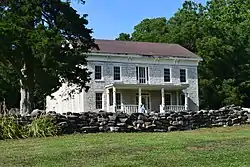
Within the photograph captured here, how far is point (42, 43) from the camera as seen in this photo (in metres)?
26.3

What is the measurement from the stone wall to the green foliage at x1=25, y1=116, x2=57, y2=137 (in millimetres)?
301

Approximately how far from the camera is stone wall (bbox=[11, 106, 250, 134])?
1969 centimetres

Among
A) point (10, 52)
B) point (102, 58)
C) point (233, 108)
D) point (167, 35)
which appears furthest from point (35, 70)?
point (167, 35)

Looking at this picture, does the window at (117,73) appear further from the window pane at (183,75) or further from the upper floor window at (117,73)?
the window pane at (183,75)

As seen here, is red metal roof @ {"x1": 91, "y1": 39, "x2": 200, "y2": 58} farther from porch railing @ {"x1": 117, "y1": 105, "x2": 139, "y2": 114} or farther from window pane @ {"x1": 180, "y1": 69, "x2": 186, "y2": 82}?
porch railing @ {"x1": 117, "y1": 105, "x2": 139, "y2": 114}

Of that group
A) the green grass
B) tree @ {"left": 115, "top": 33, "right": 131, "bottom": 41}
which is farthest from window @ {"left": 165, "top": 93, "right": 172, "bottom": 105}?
the green grass

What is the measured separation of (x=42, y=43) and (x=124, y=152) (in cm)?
1400

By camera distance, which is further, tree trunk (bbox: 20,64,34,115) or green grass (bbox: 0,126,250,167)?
tree trunk (bbox: 20,64,34,115)

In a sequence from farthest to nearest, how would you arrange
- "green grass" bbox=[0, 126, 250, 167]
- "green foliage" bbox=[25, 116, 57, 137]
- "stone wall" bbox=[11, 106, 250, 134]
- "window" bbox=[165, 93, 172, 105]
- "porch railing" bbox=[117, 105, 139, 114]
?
"window" bbox=[165, 93, 172, 105]
"porch railing" bbox=[117, 105, 139, 114]
"stone wall" bbox=[11, 106, 250, 134]
"green foliage" bbox=[25, 116, 57, 137]
"green grass" bbox=[0, 126, 250, 167]

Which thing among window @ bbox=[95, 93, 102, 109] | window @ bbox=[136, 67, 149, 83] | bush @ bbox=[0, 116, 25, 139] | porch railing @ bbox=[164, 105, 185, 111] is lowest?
bush @ bbox=[0, 116, 25, 139]

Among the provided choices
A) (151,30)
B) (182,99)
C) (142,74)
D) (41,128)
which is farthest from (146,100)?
(41,128)

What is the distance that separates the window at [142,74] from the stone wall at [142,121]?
62.9ft

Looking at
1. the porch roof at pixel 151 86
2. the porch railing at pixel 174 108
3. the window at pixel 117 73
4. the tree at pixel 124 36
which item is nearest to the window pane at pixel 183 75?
the porch roof at pixel 151 86

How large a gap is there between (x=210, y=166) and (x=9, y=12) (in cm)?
1956
